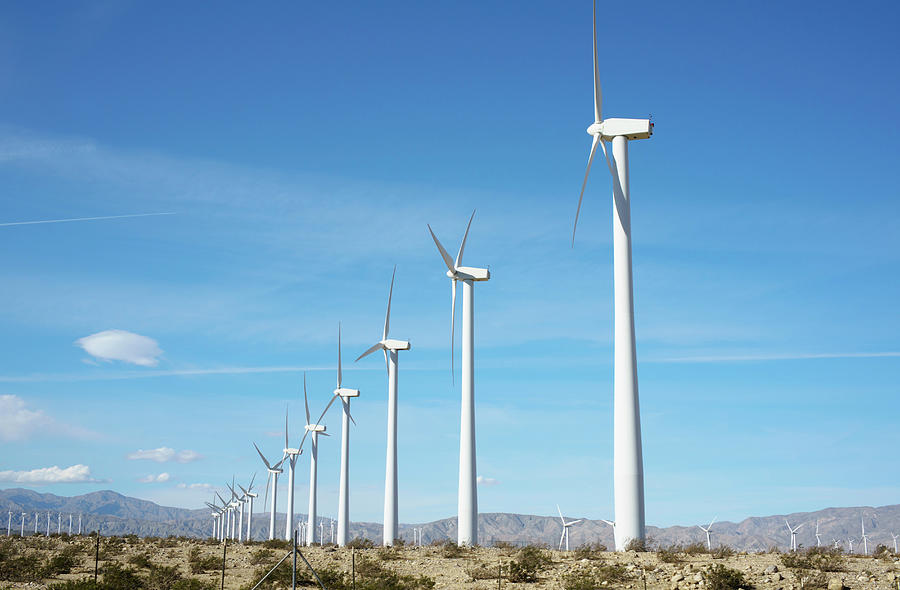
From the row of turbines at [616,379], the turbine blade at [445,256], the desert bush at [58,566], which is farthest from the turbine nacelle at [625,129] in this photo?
the desert bush at [58,566]

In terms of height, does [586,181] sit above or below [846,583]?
above

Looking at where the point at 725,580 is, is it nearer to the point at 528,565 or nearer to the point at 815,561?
the point at 815,561

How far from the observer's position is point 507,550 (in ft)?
160

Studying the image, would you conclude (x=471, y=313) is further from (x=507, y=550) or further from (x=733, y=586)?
(x=733, y=586)

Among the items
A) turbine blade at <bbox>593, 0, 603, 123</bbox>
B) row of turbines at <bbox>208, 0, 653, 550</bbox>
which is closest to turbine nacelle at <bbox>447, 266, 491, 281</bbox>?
row of turbines at <bbox>208, 0, 653, 550</bbox>

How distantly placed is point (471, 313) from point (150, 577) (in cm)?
3160

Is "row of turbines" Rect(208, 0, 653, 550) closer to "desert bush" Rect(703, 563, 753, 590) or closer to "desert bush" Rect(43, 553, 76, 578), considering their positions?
"desert bush" Rect(703, 563, 753, 590)

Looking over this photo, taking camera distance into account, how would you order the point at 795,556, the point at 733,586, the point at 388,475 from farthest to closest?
the point at 388,475 → the point at 795,556 → the point at 733,586

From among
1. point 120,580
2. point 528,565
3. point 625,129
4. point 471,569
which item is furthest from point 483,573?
point 625,129

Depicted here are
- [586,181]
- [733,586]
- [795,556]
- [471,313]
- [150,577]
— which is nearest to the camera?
[733,586]

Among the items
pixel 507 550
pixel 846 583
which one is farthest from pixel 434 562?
pixel 846 583

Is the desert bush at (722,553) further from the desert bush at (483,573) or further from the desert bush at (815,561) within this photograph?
the desert bush at (483,573)

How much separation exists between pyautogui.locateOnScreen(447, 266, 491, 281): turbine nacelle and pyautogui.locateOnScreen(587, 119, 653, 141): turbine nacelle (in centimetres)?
2200

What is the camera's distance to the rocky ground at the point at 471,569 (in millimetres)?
32906
